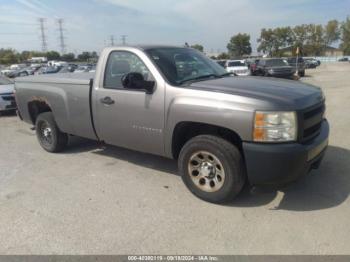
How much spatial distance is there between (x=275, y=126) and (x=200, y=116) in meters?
0.83

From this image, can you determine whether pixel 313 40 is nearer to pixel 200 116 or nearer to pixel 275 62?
pixel 275 62

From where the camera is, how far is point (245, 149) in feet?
11.7

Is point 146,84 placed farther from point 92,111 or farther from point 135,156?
point 135,156

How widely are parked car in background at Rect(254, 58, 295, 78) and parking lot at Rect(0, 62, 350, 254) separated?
1791 cm

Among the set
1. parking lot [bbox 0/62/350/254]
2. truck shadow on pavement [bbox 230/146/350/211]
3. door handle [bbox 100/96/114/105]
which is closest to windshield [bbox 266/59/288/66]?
parking lot [bbox 0/62/350/254]

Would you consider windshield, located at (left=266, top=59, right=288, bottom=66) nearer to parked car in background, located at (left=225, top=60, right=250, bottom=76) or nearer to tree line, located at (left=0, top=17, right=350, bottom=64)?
parked car in background, located at (left=225, top=60, right=250, bottom=76)

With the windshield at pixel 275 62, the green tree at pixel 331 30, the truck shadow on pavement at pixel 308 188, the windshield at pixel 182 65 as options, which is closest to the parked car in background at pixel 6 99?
the truck shadow on pavement at pixel 308 188

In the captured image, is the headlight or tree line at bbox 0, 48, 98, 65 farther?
tree line at bbox 0, 48, 98, 65

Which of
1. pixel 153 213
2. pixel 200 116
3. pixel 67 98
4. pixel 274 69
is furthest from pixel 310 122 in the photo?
pixel 274 69

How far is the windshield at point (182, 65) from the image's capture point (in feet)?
14.3

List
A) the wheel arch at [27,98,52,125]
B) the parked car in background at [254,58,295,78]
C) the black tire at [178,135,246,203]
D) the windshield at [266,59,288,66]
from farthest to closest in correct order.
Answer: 1. the windshield at [266,59,288,66]
2. the parked car in background at [254,58,295,78]
3. the wheel arch at [27,98,52,125]
4. the black tire at [178,135,246,203]

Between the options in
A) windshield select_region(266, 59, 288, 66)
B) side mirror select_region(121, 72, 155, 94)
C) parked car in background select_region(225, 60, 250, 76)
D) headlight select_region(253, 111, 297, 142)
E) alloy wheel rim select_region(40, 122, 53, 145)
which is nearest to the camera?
headlight select_region(253, 111, 297, 142)

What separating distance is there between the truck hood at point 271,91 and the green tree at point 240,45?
97.7 m

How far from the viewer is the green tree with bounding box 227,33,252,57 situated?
323 ft
